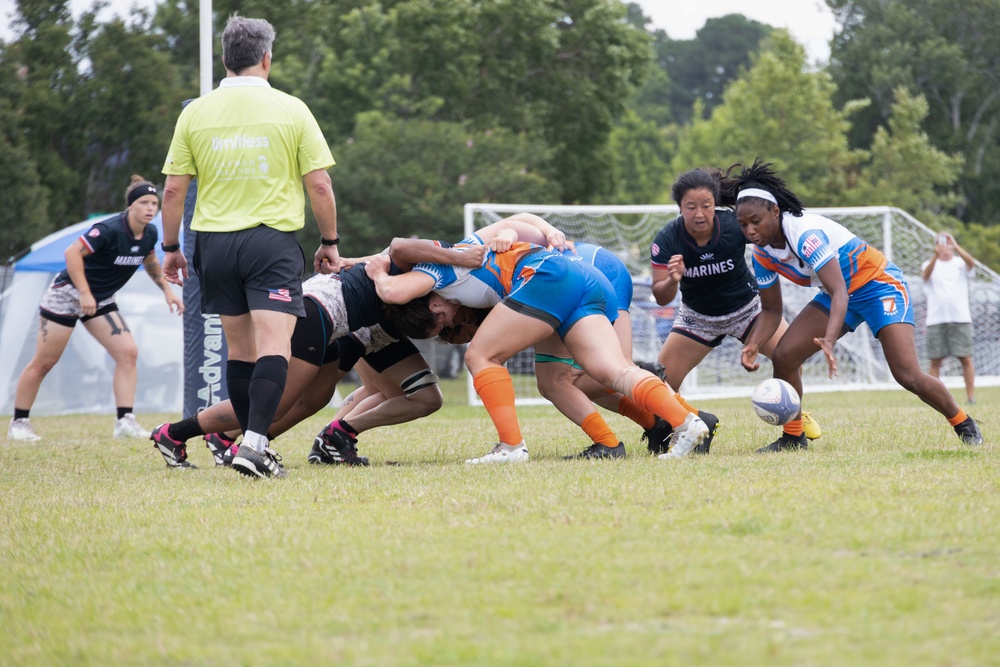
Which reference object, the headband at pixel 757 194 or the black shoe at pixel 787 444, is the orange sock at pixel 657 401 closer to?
the black shoe at pixel 787 444

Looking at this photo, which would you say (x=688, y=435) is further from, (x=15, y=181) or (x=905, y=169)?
(x=905, y=169)

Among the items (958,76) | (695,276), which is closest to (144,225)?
(695,276)

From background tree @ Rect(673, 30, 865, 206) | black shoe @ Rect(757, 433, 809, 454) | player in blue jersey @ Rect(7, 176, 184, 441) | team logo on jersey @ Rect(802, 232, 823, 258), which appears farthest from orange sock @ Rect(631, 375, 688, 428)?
background tree @ Rect(673, 30, 865, 206)

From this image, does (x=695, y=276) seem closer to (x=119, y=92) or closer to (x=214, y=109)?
(x=214, y=109)

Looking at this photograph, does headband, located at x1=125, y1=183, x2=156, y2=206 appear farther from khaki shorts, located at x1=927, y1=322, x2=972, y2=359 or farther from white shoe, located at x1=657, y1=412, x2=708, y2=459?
khaki shorts, located at x1=927, y1=322, x2=972, y2=359

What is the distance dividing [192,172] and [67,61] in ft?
73.7

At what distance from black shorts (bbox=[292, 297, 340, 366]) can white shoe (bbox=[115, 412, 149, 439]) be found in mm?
4284

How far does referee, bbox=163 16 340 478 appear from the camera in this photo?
239 inches

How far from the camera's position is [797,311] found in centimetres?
1995

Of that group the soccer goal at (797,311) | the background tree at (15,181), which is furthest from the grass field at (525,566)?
the background tree at (15,181)

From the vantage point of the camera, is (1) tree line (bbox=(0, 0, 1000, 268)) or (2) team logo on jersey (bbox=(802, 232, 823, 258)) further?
(1) tree line (bbox=(0, 0, 1000, 268))

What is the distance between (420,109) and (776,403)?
76.8 ft

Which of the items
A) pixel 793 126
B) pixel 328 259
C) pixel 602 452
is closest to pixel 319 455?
pixel 328 259

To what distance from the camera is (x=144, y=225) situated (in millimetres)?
9781
